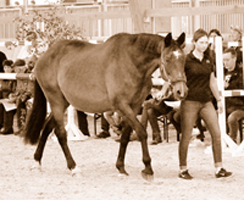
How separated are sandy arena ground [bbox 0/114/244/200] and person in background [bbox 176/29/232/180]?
24 cm

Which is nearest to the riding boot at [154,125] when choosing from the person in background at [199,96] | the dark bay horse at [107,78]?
the dark bay horse at [107,78]

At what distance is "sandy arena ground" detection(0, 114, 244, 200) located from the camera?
518 cm

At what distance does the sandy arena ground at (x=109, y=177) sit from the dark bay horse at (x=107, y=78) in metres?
0.24

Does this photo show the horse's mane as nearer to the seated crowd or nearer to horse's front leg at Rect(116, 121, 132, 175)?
the seated crowd

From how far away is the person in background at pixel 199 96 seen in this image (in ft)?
18.8

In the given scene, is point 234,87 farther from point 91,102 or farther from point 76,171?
point 76,171

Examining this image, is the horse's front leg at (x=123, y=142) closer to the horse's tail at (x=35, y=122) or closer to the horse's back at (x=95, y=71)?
the horse's back at (x=95, y=71)

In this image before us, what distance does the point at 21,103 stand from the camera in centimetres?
936

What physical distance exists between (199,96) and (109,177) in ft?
4.26

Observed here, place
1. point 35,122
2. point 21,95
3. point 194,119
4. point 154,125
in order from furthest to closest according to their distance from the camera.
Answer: point 21,95 → point 154,125 → point 35,122 → point 194,119

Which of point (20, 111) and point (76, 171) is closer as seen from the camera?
point (76, 171)

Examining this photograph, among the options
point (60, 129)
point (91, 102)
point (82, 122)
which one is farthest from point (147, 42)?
point (82, 122)

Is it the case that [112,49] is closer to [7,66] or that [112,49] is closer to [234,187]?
[234,187]

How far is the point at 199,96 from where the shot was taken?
226 inches
